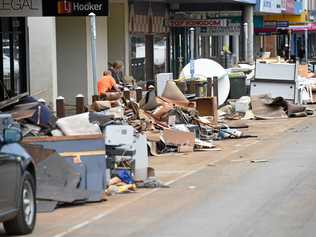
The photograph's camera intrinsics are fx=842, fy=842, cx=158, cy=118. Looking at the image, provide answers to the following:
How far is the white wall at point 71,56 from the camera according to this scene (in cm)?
2856

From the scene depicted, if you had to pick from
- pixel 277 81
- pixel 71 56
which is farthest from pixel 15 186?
pixel 277 81

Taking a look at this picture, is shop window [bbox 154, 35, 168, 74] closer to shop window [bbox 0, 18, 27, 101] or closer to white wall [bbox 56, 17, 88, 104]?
white wall [bbox 56, 17, 88, 104]

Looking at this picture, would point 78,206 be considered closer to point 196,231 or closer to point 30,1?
point 196,231

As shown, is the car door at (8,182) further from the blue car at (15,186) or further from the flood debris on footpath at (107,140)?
the flood debris on footpath at (107,140)

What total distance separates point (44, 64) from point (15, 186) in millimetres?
14136

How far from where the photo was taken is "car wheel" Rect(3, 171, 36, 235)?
31.9ft

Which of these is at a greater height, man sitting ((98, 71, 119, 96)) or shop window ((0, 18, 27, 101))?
shop window ((0, 18, 27, 101))

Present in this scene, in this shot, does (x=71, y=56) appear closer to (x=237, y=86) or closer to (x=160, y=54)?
(x=237, y=86)

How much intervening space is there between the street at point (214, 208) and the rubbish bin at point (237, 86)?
53.6 feet

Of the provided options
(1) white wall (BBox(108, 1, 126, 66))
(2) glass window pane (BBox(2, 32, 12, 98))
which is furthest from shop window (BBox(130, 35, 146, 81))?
(2) glass window pane (BBox(2, 32, 12, 98))

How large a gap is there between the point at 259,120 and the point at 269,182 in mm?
14549

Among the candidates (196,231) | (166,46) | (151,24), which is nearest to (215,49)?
(166,46)

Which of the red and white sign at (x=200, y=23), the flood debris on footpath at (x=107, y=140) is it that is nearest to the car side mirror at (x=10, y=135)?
the flood debris on footpath at (x=107, y=140)

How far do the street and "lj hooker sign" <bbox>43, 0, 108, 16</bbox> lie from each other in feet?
18.1
